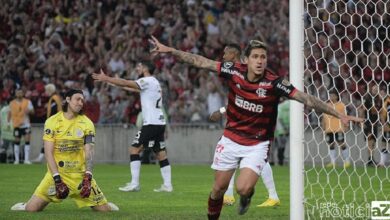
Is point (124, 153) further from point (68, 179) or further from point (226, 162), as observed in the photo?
point (226, 162)

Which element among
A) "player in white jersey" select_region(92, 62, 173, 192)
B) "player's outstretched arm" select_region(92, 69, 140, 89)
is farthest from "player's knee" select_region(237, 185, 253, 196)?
"player in white jersey" select_region(92, 62, 173, 192)

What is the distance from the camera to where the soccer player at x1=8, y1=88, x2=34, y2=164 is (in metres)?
25.5

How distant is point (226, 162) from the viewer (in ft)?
32.6

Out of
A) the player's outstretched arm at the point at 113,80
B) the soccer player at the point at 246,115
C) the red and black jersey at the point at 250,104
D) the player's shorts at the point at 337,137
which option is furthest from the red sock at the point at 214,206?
the player's shorts at the point at 337,137

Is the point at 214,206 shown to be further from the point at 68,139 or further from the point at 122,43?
the point at 122,43

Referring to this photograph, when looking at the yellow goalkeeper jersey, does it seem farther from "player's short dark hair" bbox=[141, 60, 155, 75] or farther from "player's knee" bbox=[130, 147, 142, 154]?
"player's knee" bbox=[130, 147, 142, 154]

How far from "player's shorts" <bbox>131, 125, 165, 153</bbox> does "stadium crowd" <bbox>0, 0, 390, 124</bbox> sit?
352 inches

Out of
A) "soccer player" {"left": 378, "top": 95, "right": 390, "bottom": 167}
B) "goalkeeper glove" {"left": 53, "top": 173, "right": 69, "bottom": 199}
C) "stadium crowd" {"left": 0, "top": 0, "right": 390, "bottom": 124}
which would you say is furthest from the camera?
"stadium crowd" {"left": 0, "top": 0, "right": 390, "bottom": 124}

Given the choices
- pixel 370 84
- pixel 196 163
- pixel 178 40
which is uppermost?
pixel 178 40

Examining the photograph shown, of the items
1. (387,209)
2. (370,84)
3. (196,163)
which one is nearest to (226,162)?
(387,209)

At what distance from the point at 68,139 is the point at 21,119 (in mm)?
14118

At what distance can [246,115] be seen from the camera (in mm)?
9828

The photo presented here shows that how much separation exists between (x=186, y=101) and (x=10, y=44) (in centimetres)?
773
